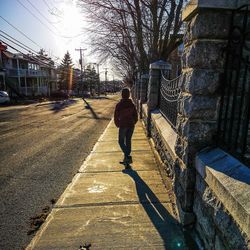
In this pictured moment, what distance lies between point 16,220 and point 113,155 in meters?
3.41

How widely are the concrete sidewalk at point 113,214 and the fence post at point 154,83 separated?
3.20m

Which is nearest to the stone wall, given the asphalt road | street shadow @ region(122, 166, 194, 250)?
street shadow @ region(122, 166, 194, 250)

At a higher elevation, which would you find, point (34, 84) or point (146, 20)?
point (146, 20)

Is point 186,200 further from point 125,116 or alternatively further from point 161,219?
point 125,116

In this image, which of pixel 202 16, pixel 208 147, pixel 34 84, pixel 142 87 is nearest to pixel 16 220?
pixel 208 147

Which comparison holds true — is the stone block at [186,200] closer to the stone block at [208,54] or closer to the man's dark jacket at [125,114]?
the stone block at [208,54]

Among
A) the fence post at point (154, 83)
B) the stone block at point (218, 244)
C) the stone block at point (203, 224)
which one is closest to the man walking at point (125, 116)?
the fence post at point (154, 83)

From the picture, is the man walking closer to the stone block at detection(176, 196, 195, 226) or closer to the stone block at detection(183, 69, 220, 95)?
the stone block at detection(176, 196, 195, 226)

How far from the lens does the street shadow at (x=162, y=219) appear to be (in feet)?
9.89

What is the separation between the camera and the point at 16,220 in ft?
12.5

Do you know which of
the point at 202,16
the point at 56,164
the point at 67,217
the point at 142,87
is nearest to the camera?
the point at 202,16

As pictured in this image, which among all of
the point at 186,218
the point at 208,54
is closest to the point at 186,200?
the point at 186,218

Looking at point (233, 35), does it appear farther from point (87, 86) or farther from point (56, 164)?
point (87, 86)

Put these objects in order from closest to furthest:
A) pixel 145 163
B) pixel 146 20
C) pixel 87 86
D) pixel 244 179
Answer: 1. pixel 244 179
2. pixel 145 163
3. pixel 146 20
4. pixel 87 86
